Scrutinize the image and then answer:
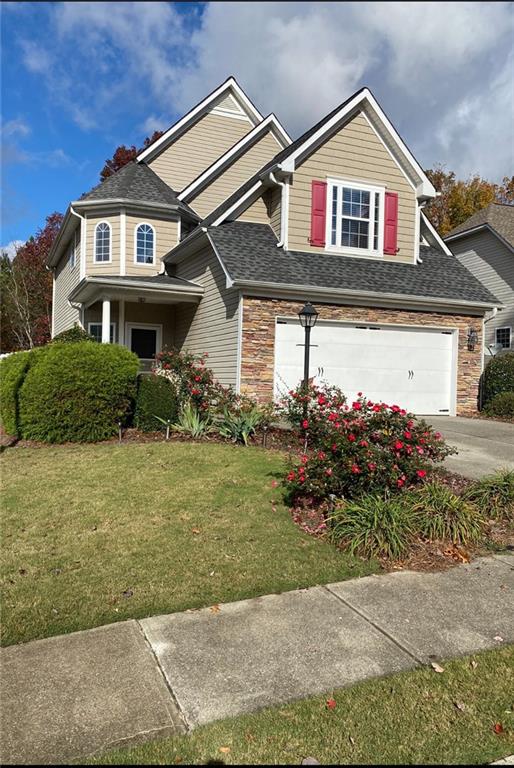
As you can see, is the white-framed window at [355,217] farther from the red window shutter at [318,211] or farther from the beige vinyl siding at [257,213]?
the beige vinyl siding at [257,213]

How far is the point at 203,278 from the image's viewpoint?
46.5 ft

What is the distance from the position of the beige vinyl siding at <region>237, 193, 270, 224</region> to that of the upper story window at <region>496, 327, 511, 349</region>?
11.9m

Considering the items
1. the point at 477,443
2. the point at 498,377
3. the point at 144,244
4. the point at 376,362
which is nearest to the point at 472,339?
the point at 498,377

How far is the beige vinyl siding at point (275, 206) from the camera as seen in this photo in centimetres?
1361

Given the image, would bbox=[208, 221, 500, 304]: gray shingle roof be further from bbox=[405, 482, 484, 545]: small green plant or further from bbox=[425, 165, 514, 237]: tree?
bbox=[425, 165, 514, 237]: tree

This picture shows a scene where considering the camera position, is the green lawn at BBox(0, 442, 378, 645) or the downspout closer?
the green lawn at BBox(0, 442, 378, 645)

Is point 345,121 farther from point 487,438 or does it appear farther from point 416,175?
point 487,438

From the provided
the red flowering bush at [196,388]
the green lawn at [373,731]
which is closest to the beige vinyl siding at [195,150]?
the red flowering bush at [196,388]

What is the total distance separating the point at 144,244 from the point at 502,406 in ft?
36.5

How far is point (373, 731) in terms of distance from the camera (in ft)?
8.63

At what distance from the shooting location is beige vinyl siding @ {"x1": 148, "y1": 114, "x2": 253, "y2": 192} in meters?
19.0

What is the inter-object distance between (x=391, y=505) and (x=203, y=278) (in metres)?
10.1

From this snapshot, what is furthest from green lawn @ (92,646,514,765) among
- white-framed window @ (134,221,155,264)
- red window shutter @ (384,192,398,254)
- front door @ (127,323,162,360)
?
white-framed window @ (134,221,155,264)

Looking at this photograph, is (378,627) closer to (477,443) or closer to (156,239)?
(477,443)
